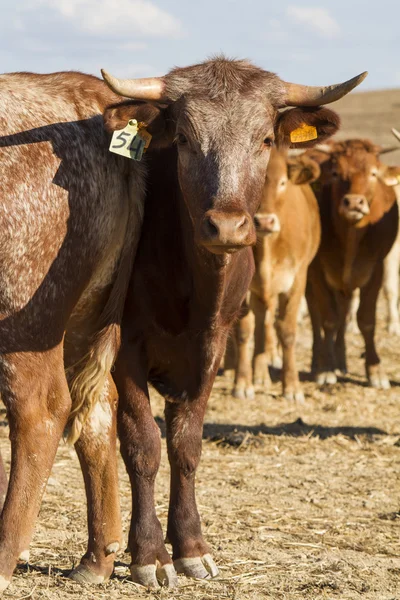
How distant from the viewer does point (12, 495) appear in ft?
13.4

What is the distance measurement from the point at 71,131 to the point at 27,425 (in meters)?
1.32

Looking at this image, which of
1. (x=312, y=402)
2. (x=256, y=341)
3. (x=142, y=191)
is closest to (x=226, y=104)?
(x=142, y=191)

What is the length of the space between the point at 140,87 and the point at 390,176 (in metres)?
7.48

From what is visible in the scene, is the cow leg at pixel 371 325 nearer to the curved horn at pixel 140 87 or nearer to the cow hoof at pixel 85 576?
the curved horn at pixel 140 87

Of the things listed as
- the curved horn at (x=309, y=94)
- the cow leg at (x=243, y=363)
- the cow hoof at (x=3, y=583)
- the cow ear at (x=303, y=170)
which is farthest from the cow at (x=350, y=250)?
the cow hoof at (x=3, y=583)

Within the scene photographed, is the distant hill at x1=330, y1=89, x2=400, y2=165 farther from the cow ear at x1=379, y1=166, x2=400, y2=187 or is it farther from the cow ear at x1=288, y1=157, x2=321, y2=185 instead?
the cow ear at x1=288, y1=157, x2=321, y2=185

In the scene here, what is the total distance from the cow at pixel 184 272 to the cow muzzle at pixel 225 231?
0.22 metres

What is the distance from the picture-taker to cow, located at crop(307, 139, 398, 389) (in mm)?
11188

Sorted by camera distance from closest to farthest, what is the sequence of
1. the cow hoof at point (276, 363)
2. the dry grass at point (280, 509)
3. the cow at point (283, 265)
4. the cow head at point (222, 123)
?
the cow head at point (222, 123) < the dry grass at point (280, 509) < the cow at point (283, 265) < the cow hoof at point (276, 363)

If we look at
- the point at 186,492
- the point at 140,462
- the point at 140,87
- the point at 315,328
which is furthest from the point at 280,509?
the point at 315,328

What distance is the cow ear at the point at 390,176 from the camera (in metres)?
11.7

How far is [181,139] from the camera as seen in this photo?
4.64 metres

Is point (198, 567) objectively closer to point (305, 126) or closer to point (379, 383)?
point (305, 126)

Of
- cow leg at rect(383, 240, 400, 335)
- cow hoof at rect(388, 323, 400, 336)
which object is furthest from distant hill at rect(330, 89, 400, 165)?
cow hoof at rect(388, 323, 400, 336)
